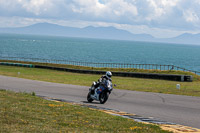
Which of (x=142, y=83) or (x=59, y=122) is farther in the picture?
(x=142, y=83)

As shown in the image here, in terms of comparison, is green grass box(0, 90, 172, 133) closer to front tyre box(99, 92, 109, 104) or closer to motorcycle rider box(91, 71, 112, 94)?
motorcycle rider box(91, 71, 112, 94)

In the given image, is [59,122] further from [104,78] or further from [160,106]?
[160,106]

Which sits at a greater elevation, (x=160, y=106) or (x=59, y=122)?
(x=59, y=122)

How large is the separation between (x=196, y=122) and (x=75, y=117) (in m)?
4.54

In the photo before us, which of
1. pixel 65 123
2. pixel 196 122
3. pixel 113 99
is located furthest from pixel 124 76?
pixel 65 123

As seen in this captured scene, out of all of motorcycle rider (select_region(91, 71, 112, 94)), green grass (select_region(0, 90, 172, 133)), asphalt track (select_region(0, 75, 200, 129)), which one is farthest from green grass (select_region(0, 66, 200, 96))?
green grass (select_region(0, 90, 172, 133))

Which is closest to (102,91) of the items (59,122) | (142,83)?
(59,122)

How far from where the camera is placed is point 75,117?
1139 cm

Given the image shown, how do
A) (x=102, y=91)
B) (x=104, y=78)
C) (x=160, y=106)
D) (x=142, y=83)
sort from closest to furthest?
(x=160, y=106)
(x=104, y=78)
(x=102, y=91)
(x=142, y=83)

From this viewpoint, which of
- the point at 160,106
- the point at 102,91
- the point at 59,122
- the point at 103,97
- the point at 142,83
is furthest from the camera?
the point at 142,83

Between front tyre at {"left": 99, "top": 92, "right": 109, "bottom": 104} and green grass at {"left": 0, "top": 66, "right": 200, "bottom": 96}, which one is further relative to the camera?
green grass at {"left": 0, "top": 66, "right": 200, "bottom": 96}

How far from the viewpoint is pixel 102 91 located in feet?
58.0

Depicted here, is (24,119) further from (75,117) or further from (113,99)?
(113,99)

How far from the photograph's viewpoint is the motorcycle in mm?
17188
